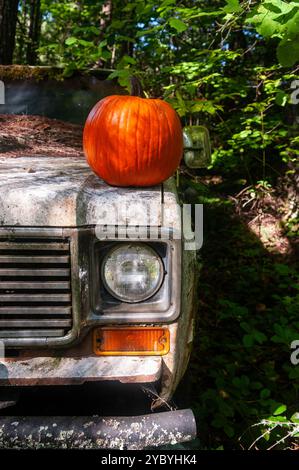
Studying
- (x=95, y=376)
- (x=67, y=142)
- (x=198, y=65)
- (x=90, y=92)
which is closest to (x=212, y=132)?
(x=198, y=65)

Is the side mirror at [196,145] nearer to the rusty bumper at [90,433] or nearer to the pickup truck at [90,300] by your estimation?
the pickup truck at [90,300]

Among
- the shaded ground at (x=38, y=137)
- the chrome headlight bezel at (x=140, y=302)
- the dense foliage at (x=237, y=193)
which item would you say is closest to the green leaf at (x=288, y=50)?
the dense foliage at (x=237, y=193)

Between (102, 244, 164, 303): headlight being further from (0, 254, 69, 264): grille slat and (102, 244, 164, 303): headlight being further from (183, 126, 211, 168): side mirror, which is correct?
(183, 126, 211, 168): side mirror

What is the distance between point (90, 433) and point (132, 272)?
0.55 m

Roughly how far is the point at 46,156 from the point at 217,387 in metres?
1.65

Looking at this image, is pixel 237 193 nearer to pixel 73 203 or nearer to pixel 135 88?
pixel 135 88

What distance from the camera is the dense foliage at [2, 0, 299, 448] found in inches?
92.4

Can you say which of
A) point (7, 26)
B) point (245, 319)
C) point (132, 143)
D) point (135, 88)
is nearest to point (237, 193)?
point (245, 319)

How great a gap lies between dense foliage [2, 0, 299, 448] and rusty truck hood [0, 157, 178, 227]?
86 cm

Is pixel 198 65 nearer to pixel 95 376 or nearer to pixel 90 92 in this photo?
pixel 90 92

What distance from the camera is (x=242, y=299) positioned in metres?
4.11

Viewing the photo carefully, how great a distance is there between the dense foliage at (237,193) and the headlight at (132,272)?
83 centimetres

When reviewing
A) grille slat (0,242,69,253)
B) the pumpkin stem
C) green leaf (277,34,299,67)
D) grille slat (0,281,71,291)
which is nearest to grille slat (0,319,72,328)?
grille slat (0,281,71,291)

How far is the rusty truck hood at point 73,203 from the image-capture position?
1457 millimetres
